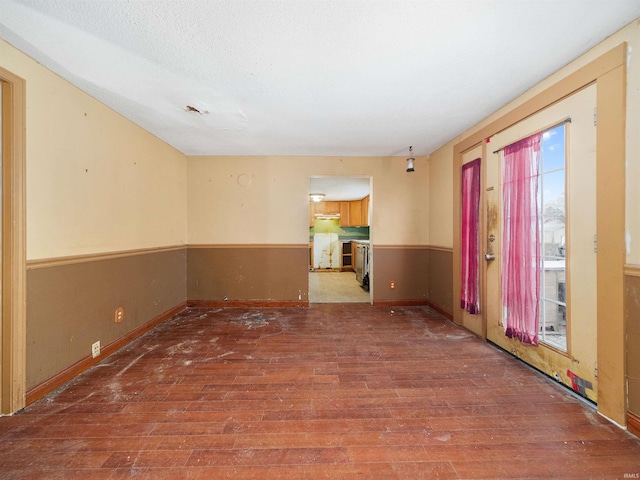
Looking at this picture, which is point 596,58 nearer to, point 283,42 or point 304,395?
point 283,42

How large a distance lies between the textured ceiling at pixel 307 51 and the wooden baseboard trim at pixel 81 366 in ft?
7.39

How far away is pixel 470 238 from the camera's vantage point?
294 cm

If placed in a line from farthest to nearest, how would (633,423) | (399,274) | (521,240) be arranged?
1. (399,274)
2. (521,240)
3. (633,423)

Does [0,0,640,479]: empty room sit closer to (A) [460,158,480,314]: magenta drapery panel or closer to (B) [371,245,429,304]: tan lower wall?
(A) [460,158,480,314]: magenta drapery panel

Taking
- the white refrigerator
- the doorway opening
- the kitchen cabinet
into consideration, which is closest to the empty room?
the doorway opening

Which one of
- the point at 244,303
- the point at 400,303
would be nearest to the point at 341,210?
the point at 400,303

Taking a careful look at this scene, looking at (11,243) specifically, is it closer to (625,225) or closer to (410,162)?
(625,225)

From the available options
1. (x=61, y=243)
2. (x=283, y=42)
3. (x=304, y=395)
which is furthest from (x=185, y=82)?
(x=304, y=395)

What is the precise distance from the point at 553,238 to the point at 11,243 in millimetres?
3834

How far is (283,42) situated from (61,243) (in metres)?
2.19

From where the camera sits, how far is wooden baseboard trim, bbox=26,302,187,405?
1.76 meters

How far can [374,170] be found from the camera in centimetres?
409

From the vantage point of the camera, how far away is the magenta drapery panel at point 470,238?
284 cm

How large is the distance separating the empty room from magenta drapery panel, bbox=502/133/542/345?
0.8 inches
